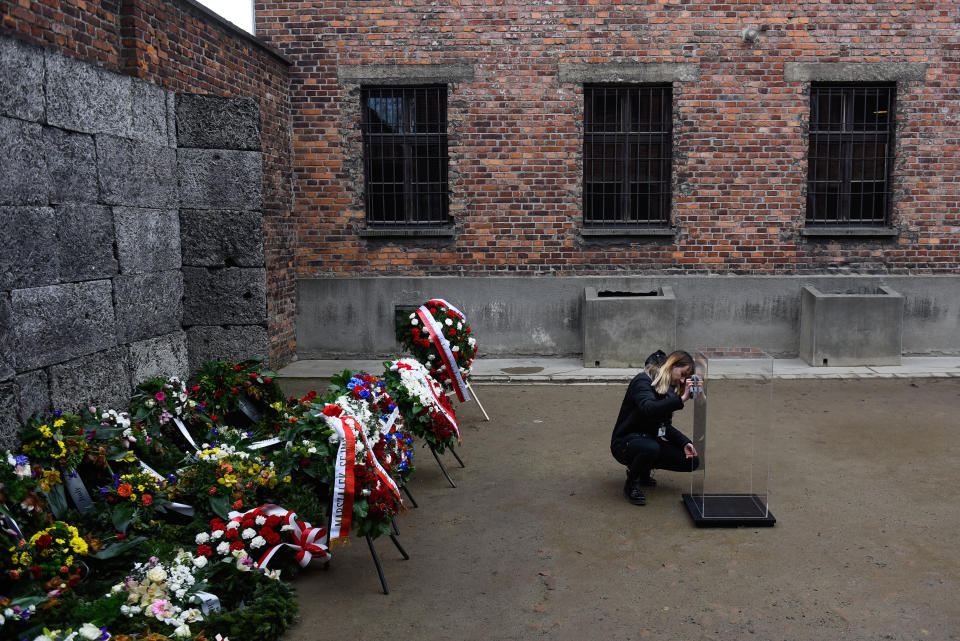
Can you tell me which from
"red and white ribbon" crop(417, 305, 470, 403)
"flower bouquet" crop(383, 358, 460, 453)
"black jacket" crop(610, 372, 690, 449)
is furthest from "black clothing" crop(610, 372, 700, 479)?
"red and white ribbon" crop(417, 305, 470, 403)

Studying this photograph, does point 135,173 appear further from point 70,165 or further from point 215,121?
point 215,121

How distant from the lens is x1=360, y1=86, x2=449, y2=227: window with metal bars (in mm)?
11469

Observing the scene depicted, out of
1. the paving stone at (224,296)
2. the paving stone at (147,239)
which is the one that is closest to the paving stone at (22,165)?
the paving stone at (147,239)

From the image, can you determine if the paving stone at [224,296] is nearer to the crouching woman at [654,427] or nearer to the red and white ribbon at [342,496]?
the red and white ribbon at [342,496]

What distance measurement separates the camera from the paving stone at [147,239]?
6137mm

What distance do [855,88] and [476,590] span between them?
9.78 m

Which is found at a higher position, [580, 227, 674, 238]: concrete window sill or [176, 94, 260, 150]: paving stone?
[176, 94, 260, 150]: paving stone

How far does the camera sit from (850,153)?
1133cm

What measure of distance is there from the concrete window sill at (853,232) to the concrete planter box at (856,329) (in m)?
1.04

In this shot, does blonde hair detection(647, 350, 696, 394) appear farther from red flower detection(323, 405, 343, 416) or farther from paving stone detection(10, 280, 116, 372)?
paving stone detection(10, 280, 116, 372)

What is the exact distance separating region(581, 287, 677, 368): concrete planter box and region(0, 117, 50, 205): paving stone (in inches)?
277

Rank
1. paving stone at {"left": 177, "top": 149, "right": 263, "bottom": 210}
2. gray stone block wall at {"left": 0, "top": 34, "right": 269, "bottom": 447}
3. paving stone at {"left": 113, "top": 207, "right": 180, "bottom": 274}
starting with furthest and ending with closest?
paving stone at {"left": 177, "top": 149, "right": 263, "bottom": 210}
paving stone at {"left": 113, "top": 207, "right": 180, "bottom": 274}
gray stone block wall at {"left": 0, "top": 34, "right": 269, "bottom": 447}

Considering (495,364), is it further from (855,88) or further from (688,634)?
(688,634)

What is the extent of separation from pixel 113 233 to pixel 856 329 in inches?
358
